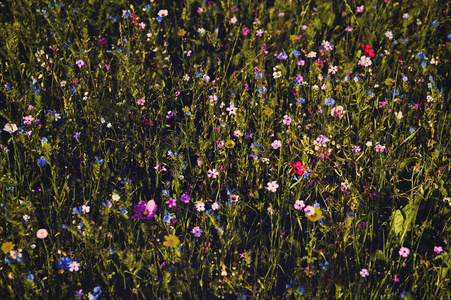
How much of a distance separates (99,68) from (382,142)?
1991mm

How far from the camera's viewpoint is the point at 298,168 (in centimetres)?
203

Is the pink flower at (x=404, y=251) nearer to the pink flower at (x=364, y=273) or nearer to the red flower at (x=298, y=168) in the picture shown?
the pink flower at (x=364, y=273)

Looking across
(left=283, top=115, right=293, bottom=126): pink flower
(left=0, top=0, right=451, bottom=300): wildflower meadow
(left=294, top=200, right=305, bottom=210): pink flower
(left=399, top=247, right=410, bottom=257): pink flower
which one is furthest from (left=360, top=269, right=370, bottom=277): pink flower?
(left=283, top=115, right=293, bottom=126): pink flower

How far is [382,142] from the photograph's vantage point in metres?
2.18

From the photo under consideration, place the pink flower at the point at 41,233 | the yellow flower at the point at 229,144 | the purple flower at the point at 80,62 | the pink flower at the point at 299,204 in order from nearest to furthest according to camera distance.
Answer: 1. the pink flower at the point at 41,233
2. the pink flower at the point at 299,204
3. the yellow flower at the point at 229,144
4. the purple flower at the point at 80,62

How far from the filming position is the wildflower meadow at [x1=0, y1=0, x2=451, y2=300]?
164 cm

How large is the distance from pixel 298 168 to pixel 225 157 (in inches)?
17.2

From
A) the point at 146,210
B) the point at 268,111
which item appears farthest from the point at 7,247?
the point at 268,111

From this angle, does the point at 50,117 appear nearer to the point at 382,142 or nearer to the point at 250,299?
the point at 250,299

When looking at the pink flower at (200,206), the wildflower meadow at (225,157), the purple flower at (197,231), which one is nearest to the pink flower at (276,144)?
the wildflower meadow at (225,157)

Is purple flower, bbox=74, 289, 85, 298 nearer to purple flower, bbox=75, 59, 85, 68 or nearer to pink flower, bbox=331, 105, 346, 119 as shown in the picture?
purple flower, bbox=75, 59, 85, 68

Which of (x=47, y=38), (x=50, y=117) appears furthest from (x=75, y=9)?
(x=50, y=117)

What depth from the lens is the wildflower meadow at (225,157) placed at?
1.64 m

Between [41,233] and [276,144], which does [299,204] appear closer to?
[276,144]
